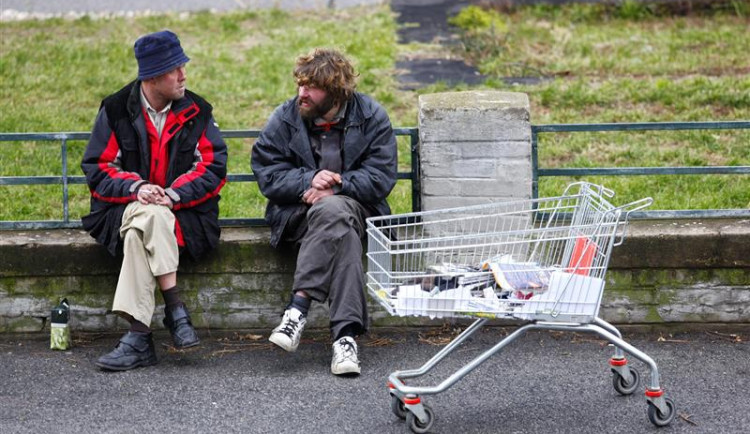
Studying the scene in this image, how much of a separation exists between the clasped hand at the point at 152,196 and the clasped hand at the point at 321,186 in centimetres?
70

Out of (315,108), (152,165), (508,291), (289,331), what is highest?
(315,108)

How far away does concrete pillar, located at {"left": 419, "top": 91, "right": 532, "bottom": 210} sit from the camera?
236 inches

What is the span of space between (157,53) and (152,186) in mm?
672

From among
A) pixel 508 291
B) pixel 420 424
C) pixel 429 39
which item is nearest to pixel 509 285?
pixel 508 291

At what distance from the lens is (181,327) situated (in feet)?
18.8

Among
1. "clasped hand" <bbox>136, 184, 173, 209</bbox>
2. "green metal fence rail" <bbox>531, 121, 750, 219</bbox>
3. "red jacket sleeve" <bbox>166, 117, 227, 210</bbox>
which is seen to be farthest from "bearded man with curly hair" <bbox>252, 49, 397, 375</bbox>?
"green metal fence rail" <bbox>531, 121, 750, 219</bbox>

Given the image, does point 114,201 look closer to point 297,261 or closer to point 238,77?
point 297,261

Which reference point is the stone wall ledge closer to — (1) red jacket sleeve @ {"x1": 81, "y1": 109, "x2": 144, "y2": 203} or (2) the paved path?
(1) red jacket sleeve @ {"x1": 81, "y1": 109, "x2": 144, "y2": 203}

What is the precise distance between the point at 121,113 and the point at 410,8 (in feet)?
30.9

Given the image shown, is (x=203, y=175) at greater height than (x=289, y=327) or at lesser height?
greater

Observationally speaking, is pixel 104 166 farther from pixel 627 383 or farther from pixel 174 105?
pixel 627 383

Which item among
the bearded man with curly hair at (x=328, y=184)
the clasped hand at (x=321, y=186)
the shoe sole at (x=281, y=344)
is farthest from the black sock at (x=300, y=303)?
the clasped hand at (x=321, y=186)

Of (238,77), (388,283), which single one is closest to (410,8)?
(238,77)

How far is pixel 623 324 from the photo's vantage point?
6.12 metres
